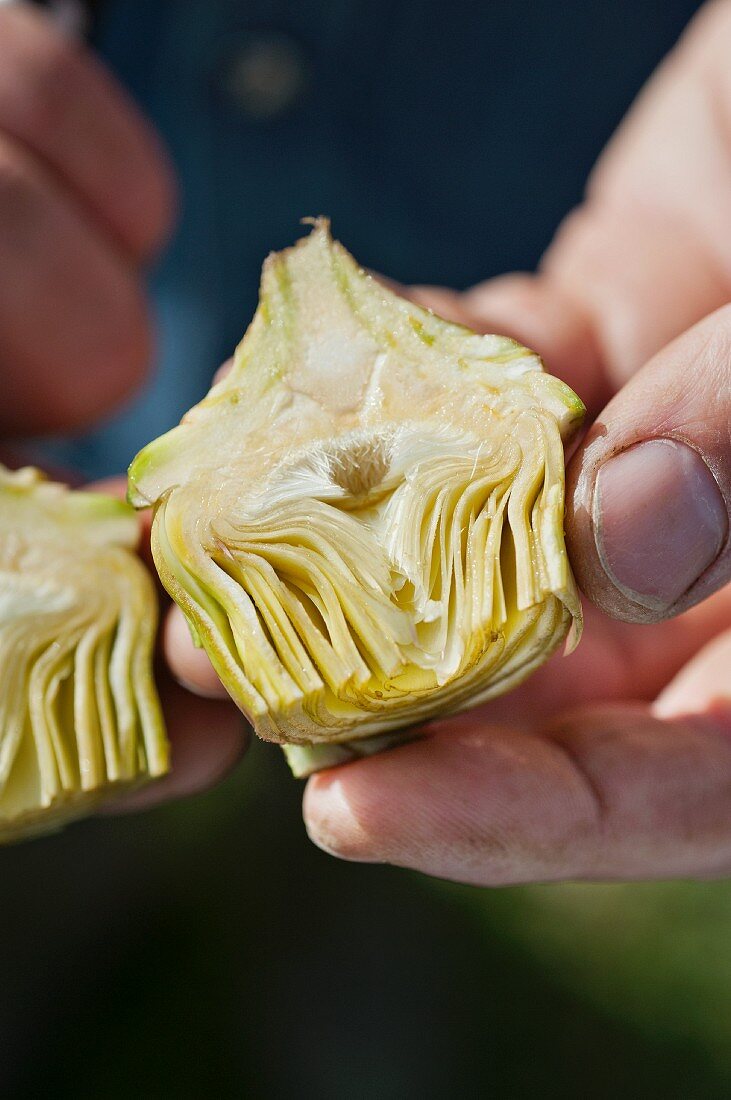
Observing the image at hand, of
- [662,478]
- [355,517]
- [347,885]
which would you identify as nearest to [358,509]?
[355,517]

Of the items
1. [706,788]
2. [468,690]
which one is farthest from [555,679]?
[468,690]

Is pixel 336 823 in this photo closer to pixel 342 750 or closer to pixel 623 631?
pixel 342 750

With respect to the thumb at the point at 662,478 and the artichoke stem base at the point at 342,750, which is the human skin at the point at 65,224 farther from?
the thumb at the point at 662,478

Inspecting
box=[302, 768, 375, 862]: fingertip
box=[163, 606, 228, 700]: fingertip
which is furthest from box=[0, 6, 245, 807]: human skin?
box=[302, 768, 375, 862]: fingertip

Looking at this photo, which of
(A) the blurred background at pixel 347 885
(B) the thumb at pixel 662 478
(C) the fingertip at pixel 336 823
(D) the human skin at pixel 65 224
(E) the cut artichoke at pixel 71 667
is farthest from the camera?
(A) the blurred background at pixel 347 885

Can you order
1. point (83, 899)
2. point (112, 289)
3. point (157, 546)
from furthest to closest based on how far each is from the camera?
point (83, 899)
point (112, 289)
point (157, 546)

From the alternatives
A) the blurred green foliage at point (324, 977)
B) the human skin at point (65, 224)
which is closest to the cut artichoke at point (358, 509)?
the human skin at point (65, 224)

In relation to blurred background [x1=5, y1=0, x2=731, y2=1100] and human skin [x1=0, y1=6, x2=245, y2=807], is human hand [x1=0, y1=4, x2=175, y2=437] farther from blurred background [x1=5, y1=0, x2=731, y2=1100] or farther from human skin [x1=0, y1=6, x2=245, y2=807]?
blurred background [x1=5, y1=0, x2=731, y2=1100]

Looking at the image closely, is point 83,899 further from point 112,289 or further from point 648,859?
point 648,859
